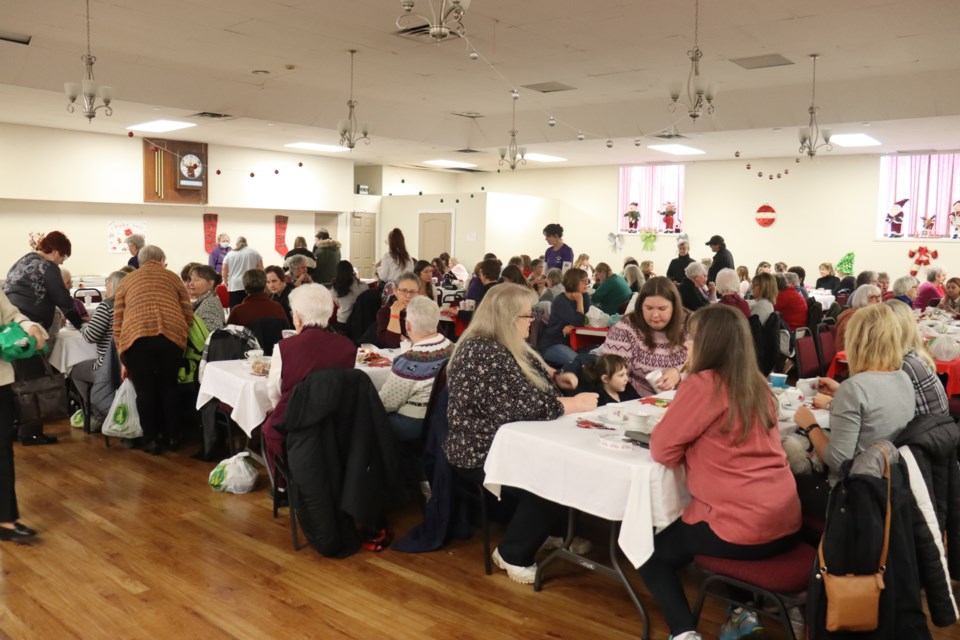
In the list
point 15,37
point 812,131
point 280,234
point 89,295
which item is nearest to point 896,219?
point 812,131

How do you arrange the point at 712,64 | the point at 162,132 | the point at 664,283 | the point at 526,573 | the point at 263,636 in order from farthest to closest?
the point at 162,132, the point at 712,64, the point at 664,283, the point at 526,573, the point at 263,636

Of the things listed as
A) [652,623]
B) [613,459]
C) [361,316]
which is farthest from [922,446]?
[361,316]

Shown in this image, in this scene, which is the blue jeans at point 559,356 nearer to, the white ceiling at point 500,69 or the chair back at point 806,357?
the chair back at point 806,357

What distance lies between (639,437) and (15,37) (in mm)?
7175

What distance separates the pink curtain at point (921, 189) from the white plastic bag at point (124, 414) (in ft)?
38.8

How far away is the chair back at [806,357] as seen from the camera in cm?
554

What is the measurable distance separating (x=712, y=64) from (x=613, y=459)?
6.28 m

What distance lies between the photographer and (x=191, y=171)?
A: 12586 mm

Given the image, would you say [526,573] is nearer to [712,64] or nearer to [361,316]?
[361,316]

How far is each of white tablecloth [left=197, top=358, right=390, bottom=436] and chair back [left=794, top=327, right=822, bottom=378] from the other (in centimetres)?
286

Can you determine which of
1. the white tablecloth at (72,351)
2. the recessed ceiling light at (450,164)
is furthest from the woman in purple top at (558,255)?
the white tablecloth at (72,351)

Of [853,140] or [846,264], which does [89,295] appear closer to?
[853,140]

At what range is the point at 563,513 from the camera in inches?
144

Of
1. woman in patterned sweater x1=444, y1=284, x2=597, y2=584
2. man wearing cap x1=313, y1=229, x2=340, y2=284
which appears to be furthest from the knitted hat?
woman in patterned sweater x1=444, y1=284, x2=597, y2=584
